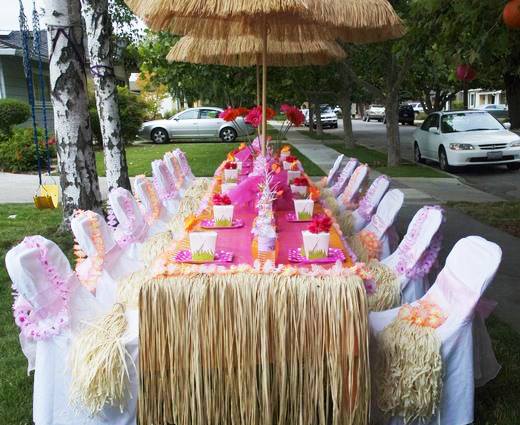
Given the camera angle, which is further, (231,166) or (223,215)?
(231,166)

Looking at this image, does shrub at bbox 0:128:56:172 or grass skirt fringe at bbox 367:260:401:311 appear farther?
shrub at bbox 0:128:56:172

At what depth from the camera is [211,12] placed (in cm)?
344

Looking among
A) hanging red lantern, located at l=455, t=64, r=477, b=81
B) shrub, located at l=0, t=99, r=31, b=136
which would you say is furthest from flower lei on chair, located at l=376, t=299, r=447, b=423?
shrub, located at l=0, t=99, r=31, b=136

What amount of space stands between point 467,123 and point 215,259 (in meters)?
12.8

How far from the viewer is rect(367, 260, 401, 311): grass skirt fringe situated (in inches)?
145

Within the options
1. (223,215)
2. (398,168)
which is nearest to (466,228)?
(223,215)

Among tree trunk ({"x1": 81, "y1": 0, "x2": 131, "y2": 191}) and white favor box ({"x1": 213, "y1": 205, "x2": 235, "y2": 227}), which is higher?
tree trunk ({"x1": 81, "y1": 0, "x2": 131, "y2": 191})

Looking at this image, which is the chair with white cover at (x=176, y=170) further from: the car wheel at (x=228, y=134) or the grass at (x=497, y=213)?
the car wheel at (x=228, y=134)

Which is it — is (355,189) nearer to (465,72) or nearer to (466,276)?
(465,72)

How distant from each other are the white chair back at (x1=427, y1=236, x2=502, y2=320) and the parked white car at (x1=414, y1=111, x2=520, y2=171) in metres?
11.2

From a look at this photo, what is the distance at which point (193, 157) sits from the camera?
1750 cm

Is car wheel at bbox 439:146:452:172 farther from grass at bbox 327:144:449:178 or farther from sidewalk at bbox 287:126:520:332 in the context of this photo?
sidewalk at bbox 287:126:520:332

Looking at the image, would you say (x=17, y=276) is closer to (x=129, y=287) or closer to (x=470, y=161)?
(x=129, y=287)

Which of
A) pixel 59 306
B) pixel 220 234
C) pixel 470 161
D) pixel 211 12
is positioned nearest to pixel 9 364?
pixel 59 306
